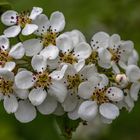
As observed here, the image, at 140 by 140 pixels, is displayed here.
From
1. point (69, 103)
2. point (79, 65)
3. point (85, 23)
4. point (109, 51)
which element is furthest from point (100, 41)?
point (85, 23)

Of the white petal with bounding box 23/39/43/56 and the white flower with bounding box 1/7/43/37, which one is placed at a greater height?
the white flower with bounding box 1/7/43/37

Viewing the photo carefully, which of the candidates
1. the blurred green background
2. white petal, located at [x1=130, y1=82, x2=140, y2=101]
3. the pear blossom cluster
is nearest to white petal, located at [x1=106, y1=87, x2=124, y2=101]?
the pear blossom cluster

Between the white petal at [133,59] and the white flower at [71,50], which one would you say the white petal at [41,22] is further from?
the white petal at [133,59]

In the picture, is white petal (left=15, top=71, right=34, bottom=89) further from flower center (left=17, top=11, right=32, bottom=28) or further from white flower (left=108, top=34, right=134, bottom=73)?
white flower (left=108, top=34, right=134, bottom=73)

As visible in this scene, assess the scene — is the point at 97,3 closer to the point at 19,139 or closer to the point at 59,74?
the point at 19,139

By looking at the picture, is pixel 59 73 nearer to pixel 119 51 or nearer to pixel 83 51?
pixel 83 51

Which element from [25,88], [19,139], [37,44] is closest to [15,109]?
[25,88]
